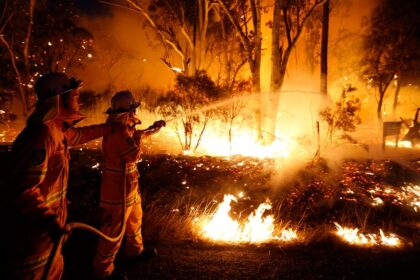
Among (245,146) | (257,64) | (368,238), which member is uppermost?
(257,64)

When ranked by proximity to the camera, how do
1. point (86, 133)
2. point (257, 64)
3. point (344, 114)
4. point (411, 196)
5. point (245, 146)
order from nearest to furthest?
point (86, 133) → point (411, 196) → point (344, 114) → point (257, 64) → point (245, 146)

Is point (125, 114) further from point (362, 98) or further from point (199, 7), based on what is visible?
point (362, 98)

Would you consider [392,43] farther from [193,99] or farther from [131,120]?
[131,120]

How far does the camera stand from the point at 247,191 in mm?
7363

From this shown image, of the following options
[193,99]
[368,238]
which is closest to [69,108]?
[368,238]

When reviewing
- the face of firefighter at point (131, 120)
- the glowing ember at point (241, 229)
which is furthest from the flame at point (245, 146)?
the face of firefighter at point (131, 120)

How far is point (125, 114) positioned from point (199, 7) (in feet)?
39.4

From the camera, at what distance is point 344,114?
9.47 metres

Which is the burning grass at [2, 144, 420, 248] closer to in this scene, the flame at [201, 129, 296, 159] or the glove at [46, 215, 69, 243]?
the flame at [201, 129, 296, 159]

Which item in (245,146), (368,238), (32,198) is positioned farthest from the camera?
(245,146)

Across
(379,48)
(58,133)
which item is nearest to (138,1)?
(58,133)

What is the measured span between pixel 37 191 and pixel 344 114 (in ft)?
29.2

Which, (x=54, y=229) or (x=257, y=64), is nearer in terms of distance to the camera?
(x=54, y=229)

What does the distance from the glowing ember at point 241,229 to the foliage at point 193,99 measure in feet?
14.1
